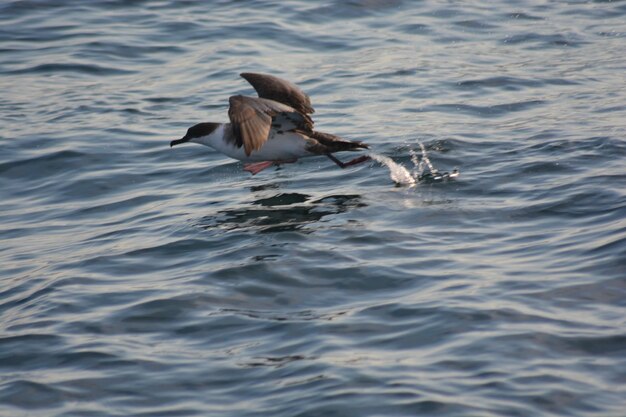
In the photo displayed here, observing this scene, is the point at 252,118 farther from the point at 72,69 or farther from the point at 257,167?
the point at 72,69

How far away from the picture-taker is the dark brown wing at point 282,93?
970 cm

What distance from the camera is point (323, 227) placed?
8.17 m

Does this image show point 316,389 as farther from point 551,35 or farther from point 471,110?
point 551,35

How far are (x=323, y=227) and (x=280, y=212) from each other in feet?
2.25

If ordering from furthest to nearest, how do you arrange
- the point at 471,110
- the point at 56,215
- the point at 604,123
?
the point at 471,110 < the point at 604,123 < the point at 56,215

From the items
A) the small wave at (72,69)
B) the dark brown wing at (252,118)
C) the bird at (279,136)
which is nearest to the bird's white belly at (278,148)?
the bird at (279,136)

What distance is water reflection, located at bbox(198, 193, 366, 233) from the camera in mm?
8375

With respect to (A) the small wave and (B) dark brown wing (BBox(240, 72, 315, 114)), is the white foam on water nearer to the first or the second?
(B) dark brown wing (BBox(240, 72, 315, 114))

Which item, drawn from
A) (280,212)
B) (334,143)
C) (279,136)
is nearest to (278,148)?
(279,136)

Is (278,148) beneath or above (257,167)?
above

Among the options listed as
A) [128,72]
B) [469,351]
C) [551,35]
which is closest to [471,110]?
[551,35]

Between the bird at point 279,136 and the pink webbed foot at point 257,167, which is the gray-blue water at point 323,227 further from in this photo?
the bird at point 279,136

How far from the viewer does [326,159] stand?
34.3 ft

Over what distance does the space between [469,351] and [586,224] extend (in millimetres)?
2466
